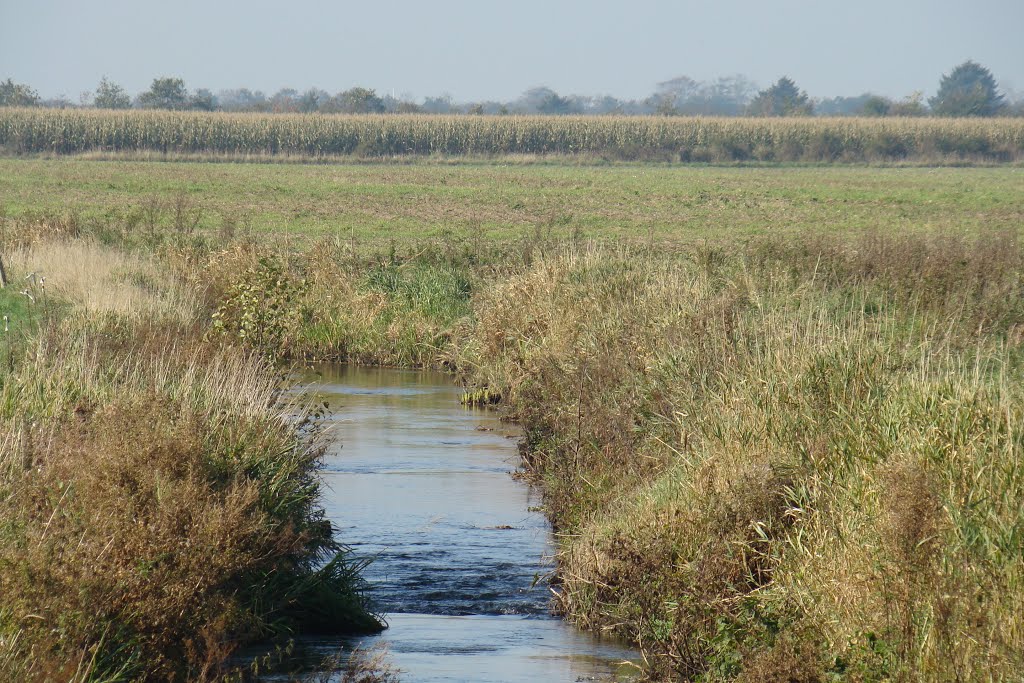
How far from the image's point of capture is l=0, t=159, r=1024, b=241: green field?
42.4 metres

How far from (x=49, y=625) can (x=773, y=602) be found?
4.49m

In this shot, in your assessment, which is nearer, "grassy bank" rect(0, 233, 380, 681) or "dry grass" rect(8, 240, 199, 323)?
"grassy bank" rect(0, 233, 380, 681)

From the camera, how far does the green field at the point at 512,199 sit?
139ft

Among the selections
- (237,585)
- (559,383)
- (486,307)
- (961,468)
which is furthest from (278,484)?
(486,307)

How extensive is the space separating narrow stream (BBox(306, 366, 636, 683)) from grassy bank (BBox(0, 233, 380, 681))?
64 centimetres

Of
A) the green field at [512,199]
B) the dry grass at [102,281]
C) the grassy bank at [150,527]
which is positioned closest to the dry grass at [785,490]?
the grassy bank at [150,527]

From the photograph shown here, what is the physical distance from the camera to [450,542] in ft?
45.1

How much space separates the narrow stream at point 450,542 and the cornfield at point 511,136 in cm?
6959

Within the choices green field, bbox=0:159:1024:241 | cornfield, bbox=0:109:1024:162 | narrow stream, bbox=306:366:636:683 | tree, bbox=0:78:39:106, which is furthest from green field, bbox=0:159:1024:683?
tree, bbox=0:78:39:106

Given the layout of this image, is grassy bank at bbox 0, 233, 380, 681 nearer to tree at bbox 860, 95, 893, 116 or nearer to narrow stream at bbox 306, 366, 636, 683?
narrow stream at bbox 306, 366, 636, 683

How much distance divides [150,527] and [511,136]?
89.6 meters

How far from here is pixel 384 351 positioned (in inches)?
1024

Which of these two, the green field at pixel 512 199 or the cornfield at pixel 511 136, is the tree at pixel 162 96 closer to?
the cornfield at pixel 511 136

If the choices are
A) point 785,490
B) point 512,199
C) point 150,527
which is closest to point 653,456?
point 785,490
